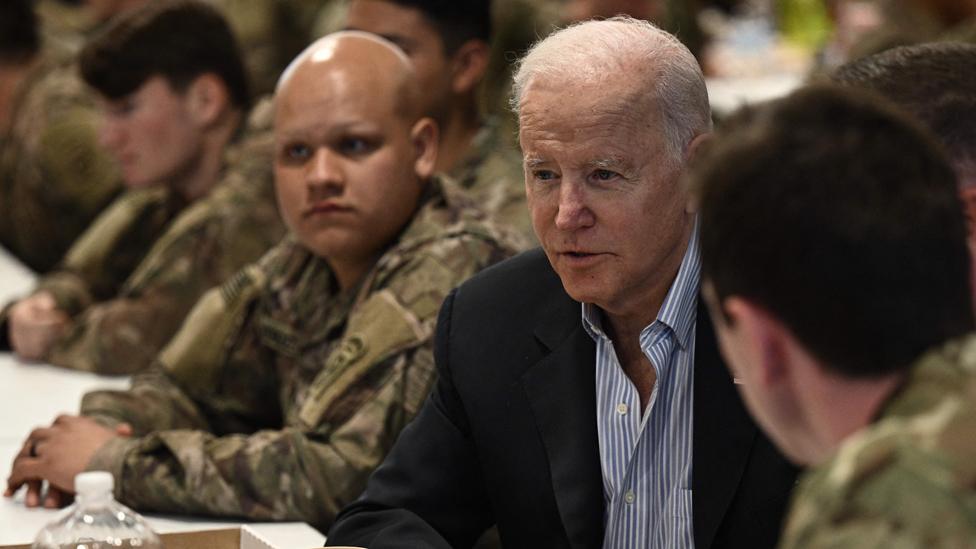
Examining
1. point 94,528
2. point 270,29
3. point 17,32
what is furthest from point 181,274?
point 270,29

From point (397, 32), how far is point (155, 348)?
0.95 metres

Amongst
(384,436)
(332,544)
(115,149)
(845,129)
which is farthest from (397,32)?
(845,129)

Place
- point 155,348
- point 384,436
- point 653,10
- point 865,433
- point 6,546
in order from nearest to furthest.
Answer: point 865,433 < point 6,546 < point 384,436 < point 155,348 < point 653,10

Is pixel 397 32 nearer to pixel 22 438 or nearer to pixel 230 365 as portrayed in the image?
pixel 230 365

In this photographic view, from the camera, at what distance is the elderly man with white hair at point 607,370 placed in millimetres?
2012

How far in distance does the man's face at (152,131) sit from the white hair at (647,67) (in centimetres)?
212

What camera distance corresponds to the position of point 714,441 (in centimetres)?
203

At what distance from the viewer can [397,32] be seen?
12.2 feet

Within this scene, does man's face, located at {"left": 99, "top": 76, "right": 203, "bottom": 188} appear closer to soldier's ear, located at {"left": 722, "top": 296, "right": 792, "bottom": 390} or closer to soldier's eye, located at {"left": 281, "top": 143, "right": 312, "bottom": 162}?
soldier's eye, located at {"left": 281, "top": 143, "right": 312, "bottom": 162}

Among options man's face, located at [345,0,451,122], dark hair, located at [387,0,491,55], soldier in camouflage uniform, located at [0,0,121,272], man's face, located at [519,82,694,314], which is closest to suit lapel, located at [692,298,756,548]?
man's face, located at [519,82,694,314]

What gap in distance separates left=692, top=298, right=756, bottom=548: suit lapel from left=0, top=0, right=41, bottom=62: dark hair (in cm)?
419

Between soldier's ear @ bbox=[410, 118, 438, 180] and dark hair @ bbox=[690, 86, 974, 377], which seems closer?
dark hair @ bbox=[690, 86, 974, 377]

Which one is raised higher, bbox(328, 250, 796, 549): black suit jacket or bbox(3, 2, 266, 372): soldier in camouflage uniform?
bbox(328, 250, 796, 549): black suit jacket

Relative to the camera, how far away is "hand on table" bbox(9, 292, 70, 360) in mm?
3891
